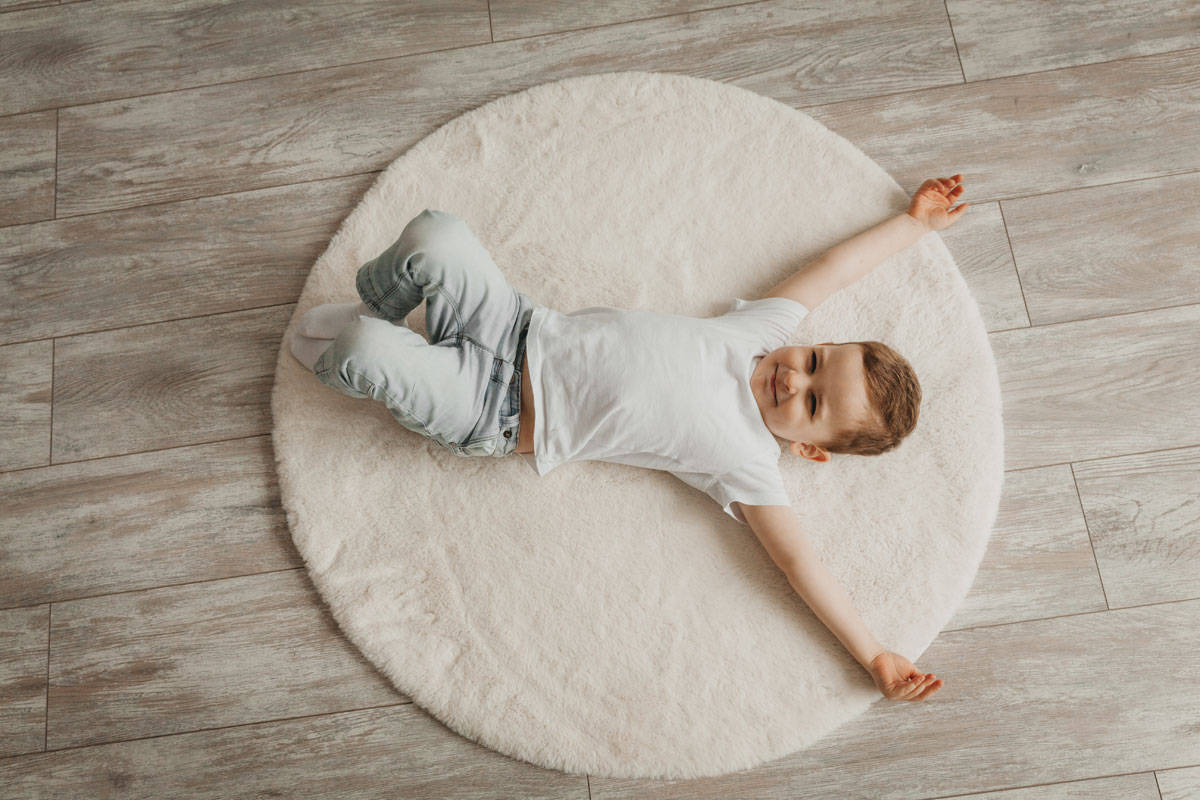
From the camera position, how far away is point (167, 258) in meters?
1.15

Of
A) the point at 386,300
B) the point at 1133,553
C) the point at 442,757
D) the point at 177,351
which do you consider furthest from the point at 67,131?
the point at 1133,553

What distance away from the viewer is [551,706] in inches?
40.1

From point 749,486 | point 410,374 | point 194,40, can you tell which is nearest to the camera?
point 410,374

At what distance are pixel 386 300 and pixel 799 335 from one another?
1.85ft

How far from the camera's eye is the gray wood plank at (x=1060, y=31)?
1.20 meters

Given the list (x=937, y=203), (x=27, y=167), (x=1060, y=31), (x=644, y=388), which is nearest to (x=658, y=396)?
(x=644, y=388)

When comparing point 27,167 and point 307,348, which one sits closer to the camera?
point 307,348

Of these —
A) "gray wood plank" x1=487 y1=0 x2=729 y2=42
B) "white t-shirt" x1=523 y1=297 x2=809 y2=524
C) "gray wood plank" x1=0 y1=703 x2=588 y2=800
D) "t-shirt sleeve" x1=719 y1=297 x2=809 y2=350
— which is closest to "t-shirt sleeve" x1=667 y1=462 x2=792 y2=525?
"white t-shirt" x1=523 y1=297 x2=809 y2=524

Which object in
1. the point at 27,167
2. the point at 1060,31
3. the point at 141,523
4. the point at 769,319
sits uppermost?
the point at 1060,31

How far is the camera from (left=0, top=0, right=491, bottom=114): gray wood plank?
47.4 inches

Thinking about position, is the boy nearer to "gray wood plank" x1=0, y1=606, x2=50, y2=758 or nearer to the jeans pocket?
the jeans pocket

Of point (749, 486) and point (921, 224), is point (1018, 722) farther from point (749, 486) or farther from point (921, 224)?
point (921, 224)

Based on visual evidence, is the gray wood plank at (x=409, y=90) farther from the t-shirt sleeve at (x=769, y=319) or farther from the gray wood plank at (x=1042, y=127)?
the t-shirt sleeve at (x=769, y=319)

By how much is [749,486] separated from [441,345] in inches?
16.8
